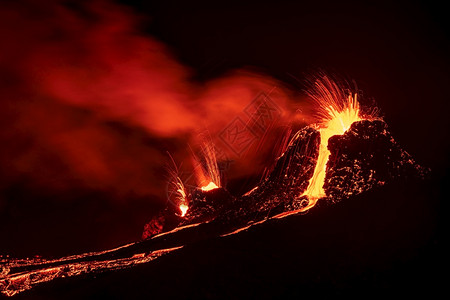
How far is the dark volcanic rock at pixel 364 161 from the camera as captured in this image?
16.6 ft

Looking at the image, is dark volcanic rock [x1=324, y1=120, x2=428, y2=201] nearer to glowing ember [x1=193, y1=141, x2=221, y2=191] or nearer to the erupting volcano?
the erupting volcano

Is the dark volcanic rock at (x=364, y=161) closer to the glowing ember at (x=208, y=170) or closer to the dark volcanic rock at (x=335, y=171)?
the dark volcanic rock at (x=335, y=171)

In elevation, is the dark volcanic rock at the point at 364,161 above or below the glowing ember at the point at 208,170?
below

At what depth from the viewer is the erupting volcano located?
202 inches

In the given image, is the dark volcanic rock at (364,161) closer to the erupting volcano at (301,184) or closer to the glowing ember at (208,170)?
the erupting volcano at (301,184)

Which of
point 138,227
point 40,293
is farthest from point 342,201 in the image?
point 138,227

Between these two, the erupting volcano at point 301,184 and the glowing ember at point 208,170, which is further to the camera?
the glowing ember at point 208,170

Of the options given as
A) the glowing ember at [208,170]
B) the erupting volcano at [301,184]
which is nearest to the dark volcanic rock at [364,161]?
the erupting volcano at [301,184]

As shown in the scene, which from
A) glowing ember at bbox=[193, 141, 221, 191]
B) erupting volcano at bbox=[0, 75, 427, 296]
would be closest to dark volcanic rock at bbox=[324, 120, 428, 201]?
erupting volcano at bbox=[0, 75, 427, 296]

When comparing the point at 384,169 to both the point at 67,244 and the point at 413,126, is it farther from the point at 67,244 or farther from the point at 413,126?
the point at 67,244

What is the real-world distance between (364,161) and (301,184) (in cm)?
124

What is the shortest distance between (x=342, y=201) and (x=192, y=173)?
8.18 metres

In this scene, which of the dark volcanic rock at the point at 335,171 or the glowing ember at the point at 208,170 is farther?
the glowing ember at the point at 208,170

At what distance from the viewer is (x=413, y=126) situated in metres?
5.86
